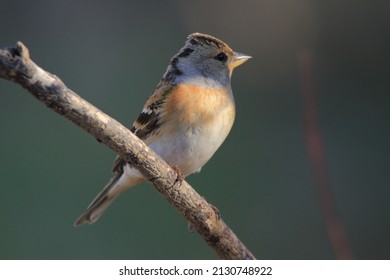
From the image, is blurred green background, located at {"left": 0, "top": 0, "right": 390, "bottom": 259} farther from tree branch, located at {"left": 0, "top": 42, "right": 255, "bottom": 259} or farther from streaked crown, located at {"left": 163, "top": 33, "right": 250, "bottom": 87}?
tree branch, located at {"left": 0, "top": 42, "right": 255, "bottom": 259}

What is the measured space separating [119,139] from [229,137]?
189 cm

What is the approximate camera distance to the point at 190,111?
5.99ft

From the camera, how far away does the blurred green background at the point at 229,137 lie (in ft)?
8.81

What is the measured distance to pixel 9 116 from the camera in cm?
309

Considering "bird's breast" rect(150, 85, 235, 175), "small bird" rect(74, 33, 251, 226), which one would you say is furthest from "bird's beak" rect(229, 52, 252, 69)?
"bird's breast" rect(150, 85, 235, 175)

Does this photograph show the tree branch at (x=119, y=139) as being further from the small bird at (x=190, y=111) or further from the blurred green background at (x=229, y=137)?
the blurred green background at (x=229, y=137)

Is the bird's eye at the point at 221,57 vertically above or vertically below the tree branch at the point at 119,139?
above

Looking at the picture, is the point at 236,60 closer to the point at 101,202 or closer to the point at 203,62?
the point at 203,62

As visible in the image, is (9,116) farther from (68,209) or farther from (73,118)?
(73,118)

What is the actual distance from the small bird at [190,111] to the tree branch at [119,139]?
0.99 ft

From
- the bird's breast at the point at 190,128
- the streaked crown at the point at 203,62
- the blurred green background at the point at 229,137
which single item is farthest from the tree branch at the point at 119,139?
the blurred green background at the point at 229,137

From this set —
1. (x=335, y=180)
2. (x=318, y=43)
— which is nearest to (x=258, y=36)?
(x=318, y=43)

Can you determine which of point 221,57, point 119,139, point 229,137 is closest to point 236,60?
point 221,57

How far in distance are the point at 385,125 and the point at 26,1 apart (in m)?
2.02
